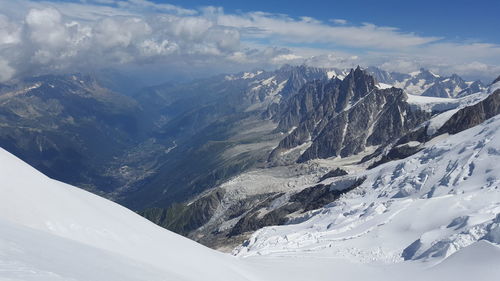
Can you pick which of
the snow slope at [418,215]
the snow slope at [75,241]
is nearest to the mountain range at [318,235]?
the snow slope at [75,241]

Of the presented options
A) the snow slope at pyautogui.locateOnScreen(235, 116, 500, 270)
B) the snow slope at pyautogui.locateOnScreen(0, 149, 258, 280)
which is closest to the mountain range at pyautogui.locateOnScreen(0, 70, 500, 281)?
the snow slope at pyautogui.locateOnScreen(0, 149, 258, 280)

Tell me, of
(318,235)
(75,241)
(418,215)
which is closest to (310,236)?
(318,235)

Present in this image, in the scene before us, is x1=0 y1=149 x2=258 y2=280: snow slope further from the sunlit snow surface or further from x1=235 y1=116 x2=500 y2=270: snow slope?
x1=235 y1=116 x2=500 y2=270: snow slope

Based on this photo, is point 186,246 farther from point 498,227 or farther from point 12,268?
point 498,227

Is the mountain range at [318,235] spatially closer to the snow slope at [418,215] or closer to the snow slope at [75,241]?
the snow slope at [75,241]

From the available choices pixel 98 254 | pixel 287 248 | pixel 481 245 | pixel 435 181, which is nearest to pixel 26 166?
pixel 98 254

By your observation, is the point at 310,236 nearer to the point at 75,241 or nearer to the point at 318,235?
the point at 318,235
